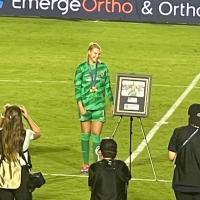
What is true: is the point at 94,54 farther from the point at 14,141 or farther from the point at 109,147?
the point at 109,147

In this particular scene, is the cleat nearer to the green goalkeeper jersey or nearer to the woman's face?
the green goalkeeper jersey

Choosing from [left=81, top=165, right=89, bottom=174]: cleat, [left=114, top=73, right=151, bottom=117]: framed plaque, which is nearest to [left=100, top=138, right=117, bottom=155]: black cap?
[left=114, top=73, right=151, bottom=117]: framed plaque

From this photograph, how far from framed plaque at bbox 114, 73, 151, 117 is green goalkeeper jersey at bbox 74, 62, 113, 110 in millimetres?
209

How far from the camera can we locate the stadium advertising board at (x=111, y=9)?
40156mm

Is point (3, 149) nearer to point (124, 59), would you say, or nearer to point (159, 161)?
point (159, 161)

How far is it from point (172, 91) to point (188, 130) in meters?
14.5

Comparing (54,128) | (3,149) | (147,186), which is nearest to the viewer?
(3,149)

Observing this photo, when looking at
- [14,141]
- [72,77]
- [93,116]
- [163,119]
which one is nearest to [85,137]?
[93,116]

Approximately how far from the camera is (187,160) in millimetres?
13453

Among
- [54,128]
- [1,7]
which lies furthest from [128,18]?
[54,128]

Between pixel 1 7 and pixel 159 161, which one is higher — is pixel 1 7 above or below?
above

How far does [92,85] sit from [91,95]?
183 millimetres

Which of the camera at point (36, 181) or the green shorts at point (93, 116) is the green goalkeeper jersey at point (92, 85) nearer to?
the green shorts at point (93, 116)

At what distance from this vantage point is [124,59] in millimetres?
33469
